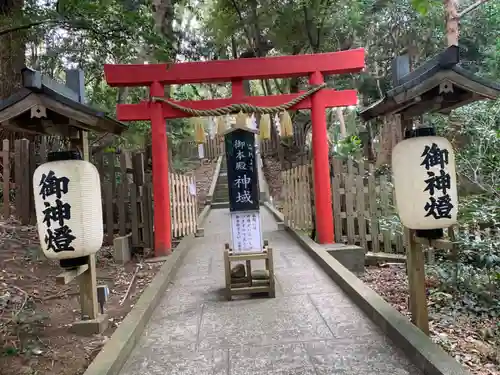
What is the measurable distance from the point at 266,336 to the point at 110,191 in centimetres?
529

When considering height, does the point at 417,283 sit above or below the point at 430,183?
below

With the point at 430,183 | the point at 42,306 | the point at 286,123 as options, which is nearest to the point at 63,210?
the point at 42,306

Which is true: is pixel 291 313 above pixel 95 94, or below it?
below

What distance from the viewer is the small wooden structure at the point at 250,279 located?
17.7 ft

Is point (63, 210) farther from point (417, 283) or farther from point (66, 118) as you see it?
point (417, 283)

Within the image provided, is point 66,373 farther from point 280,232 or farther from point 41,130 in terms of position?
point 280,232

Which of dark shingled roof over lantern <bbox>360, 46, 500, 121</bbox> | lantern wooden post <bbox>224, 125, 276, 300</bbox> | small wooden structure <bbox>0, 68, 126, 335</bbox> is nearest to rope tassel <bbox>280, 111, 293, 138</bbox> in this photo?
lantern wooden post <bbox>224, 125, 276, 300</bbox>

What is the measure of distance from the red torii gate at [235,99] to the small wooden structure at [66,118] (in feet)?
11.0

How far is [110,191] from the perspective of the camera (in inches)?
326

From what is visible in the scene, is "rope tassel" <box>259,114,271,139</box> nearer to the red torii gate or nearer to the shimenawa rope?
the shimenawa rope

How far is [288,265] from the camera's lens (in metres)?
7.24

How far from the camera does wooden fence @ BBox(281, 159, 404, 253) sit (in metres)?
7.97

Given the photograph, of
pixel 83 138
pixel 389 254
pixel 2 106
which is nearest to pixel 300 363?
pixel 83 138

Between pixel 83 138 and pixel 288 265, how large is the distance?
163 inches
